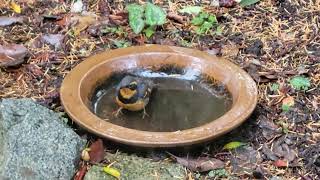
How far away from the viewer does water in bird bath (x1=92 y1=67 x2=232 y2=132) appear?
3.21 metres

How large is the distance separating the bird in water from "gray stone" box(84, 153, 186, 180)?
33cm

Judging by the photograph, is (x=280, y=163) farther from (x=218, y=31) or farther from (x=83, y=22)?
(x=83, y=22)

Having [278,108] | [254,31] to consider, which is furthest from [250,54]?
[278,108]

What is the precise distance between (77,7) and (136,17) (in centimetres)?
53

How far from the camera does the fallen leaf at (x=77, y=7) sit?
14.1 ft

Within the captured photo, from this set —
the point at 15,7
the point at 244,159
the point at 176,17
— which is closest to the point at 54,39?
the point at 15,7

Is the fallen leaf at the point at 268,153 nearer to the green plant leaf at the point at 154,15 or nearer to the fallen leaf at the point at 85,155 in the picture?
the fallen leaf at the point at 85,155

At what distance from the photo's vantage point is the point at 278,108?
135 inches

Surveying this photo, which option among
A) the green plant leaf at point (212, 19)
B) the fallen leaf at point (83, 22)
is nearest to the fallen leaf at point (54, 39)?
the fallen leaf at point (83, 22)

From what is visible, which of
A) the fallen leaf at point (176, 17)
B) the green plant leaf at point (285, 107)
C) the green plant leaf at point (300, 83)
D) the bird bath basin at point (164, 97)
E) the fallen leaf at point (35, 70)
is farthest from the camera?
the fallen leaf at point (176, 17)

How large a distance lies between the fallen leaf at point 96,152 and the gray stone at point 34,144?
0.18 ft

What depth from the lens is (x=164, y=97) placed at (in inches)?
134

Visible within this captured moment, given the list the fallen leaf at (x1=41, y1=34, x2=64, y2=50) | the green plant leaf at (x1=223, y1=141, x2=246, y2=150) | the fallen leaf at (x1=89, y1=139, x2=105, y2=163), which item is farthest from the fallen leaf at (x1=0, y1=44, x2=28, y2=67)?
the green plant leaf at (x1=223, y1=141, x2=246, y2=150)

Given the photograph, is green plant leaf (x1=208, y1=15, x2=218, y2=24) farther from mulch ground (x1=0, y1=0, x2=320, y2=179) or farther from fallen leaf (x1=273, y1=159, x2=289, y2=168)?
fallen leaf (x1=273, y1=159, x2=289, y2=168)
